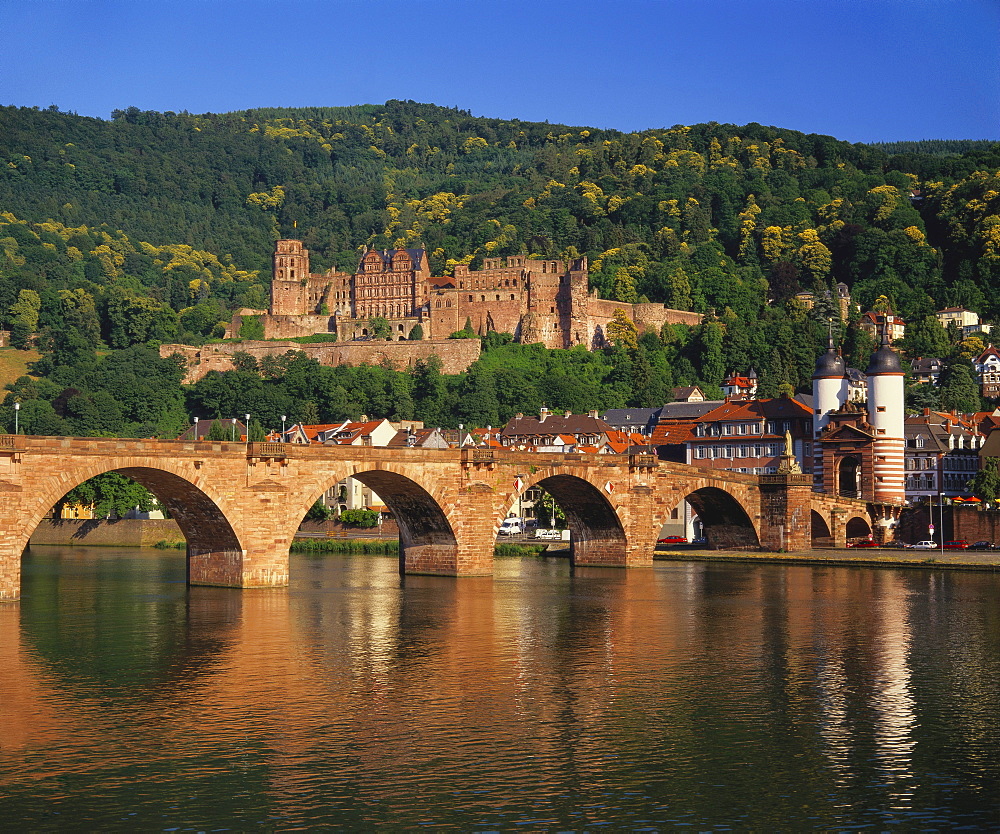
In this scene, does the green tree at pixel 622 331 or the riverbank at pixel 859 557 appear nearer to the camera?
the riverbank at pixel 859 557

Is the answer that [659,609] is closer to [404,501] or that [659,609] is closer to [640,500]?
[404,501]

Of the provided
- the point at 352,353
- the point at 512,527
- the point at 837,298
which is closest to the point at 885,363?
the point at 512,527

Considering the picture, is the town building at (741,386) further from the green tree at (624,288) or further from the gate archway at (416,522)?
the gate archway at (416,522)

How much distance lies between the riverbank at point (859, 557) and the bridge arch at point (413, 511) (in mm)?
19751

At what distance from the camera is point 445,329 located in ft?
539

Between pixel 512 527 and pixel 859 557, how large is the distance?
107ft

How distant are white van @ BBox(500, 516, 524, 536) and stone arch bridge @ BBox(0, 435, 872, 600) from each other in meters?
20.2

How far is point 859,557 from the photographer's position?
240ft

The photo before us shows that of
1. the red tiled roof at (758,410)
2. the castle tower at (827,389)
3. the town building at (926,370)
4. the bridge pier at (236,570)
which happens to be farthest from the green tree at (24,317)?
the bridge pier at (236,570)

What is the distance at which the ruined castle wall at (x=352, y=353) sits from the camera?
5989 inches

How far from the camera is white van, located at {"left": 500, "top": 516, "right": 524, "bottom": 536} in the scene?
322ft

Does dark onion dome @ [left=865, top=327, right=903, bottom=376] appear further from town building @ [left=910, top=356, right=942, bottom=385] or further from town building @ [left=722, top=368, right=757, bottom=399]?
town building @ [left=910, top=356, right=942, bottom=385]

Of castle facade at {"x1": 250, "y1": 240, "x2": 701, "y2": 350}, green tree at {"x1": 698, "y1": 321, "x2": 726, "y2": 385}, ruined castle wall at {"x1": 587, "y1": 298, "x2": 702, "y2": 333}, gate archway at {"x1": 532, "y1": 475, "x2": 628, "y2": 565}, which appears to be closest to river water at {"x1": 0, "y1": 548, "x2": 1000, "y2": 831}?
gate archway at {"x1": 532, "y1": 475, "x2": 628, "y2": 565}

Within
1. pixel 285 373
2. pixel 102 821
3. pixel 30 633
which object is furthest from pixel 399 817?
pixel 285 373
